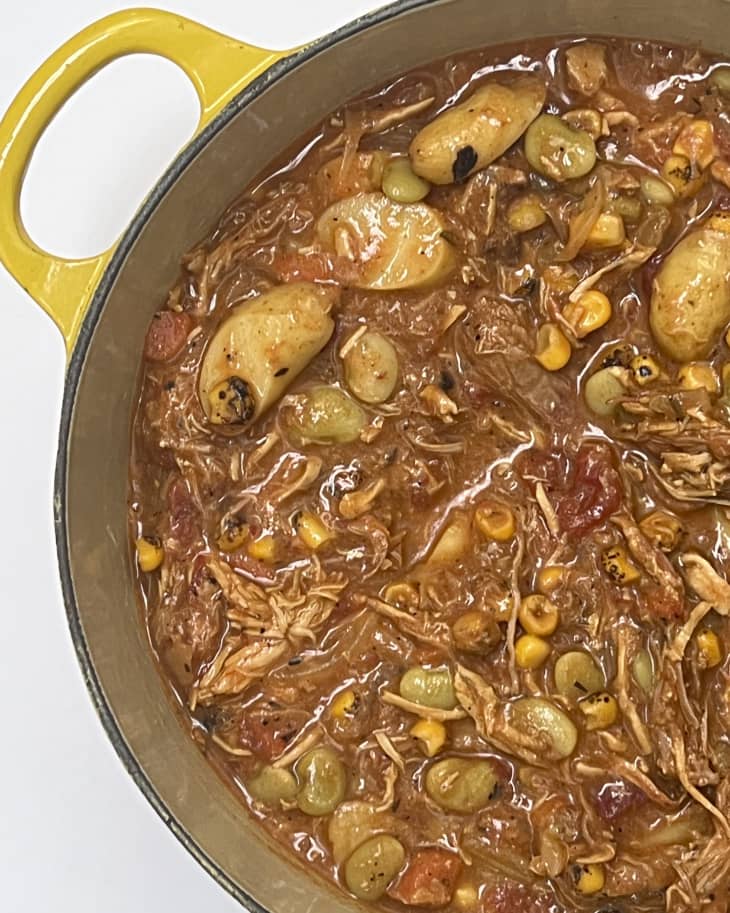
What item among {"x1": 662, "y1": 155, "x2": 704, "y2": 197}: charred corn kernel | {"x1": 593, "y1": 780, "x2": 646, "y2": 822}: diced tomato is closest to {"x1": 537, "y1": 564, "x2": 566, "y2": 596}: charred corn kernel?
{"x1": 593, "y1": 780, "x2": 646, "y2": 822}: diced tomato

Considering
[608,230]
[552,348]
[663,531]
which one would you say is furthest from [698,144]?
[663,531]

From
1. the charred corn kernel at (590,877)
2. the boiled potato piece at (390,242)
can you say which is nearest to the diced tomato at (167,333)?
the boiled potato piece at (390,242)

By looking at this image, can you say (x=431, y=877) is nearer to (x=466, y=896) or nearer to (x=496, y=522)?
(x=466, y=896)

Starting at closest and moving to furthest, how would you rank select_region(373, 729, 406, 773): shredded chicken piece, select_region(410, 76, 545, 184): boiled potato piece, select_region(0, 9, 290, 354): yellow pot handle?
select_region(0, 9, 290, 354): yellow pot handle < select_region(410, 76, 545, 184): boiled potato piece < select_region(373, 729, 406, 773): shredded chicken piece

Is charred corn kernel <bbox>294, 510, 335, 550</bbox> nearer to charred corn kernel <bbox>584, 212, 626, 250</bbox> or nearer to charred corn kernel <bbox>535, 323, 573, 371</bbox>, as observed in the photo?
charred corn kernel <bbox>535, 323, 573, 371</bbox>

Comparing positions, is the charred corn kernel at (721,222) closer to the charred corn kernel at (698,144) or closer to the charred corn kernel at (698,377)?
the charred corn kernel at (698,144)
